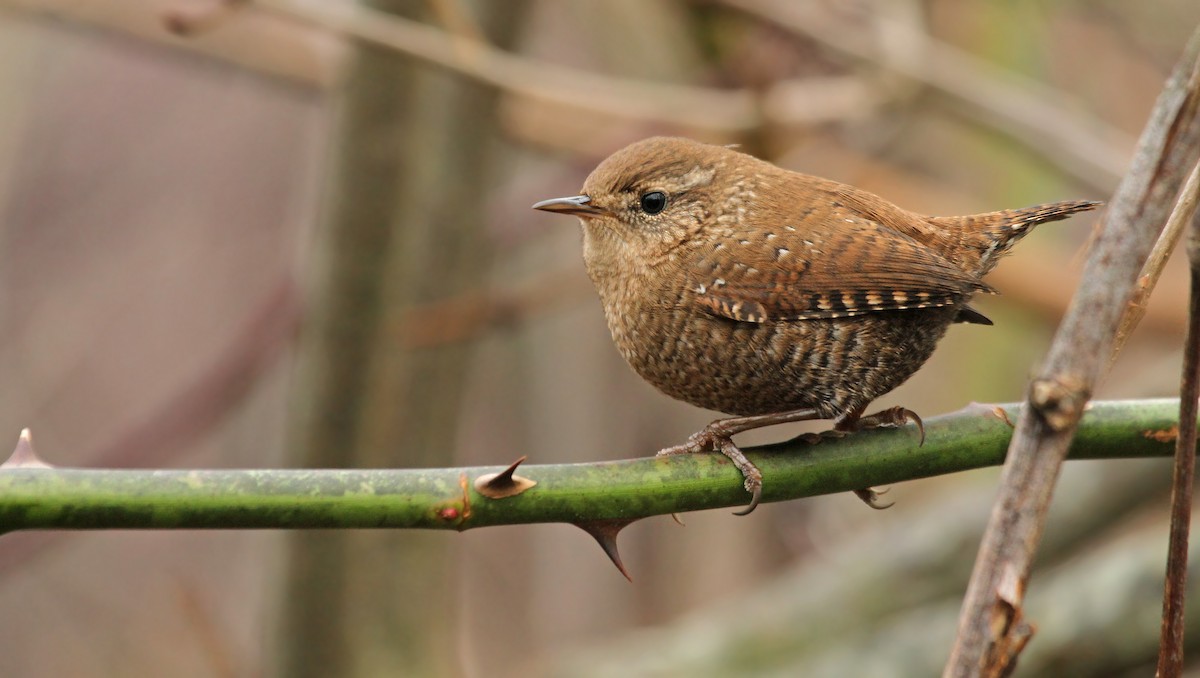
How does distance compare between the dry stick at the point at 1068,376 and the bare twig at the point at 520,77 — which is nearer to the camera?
the dry stick at the point at 1068,376

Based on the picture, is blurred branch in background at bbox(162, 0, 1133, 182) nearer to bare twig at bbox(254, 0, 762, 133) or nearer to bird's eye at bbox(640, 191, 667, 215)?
bare twig at bbox(254, 0, 762, 133)

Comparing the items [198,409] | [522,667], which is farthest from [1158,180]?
[522,667]

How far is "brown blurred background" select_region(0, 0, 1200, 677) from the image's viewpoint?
149 inches

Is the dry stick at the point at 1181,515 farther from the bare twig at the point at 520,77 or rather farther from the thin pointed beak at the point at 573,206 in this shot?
the bare twig at the point at 520,77

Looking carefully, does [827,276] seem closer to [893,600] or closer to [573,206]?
[573,206]

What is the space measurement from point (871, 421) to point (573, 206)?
79cm

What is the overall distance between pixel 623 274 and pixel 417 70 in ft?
5.21

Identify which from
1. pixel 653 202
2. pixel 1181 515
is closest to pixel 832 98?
pixel 653 202

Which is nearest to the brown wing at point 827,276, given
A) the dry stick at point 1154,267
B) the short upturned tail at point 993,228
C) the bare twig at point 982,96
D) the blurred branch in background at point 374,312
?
the short upturned tail at point 993,228

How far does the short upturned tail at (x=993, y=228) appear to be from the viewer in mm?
2508

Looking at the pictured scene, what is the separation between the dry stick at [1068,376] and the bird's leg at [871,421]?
0.84 meters

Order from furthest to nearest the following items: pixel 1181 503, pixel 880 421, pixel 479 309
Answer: pixel 479 309 → pixel 880 421 → pixel 1181 503

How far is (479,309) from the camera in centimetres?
393

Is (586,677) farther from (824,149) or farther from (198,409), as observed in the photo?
(824,149)
